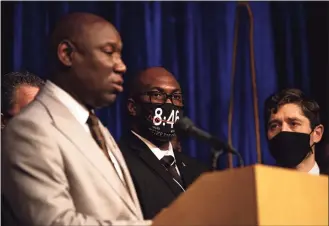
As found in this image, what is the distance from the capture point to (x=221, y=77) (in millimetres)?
3418

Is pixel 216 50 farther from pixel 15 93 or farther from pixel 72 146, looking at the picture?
pixel 72 146

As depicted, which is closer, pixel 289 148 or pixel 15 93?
pixel 15 93

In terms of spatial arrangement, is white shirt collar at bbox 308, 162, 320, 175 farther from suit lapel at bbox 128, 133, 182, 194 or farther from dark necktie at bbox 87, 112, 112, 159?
dark necktie at bbox 87, 112, 112, 159

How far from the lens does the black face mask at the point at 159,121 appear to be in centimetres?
271

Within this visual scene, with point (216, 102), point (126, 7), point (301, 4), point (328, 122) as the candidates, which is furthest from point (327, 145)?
point (126, 7)

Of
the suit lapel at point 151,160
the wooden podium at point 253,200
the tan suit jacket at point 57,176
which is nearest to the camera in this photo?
the wooden podium at point 253,200

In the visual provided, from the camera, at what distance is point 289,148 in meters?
2.92

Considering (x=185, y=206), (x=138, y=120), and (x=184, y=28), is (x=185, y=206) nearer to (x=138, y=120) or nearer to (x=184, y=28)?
(x=138, y=120)

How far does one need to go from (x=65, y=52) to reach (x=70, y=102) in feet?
0.50

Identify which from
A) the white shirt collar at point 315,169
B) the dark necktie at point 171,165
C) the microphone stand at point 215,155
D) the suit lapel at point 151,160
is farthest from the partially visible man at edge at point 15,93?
the white shirt collar at point 315,169

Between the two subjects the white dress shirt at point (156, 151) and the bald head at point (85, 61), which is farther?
the white dress shirt at point (156, 151)

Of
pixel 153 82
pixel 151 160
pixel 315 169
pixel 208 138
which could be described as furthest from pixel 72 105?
pixel 315 169

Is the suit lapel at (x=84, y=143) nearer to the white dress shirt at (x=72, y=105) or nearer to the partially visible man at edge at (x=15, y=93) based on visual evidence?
the white dress shirt at (x=72, y=105)

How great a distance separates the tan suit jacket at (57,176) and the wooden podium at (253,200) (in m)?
0.16
